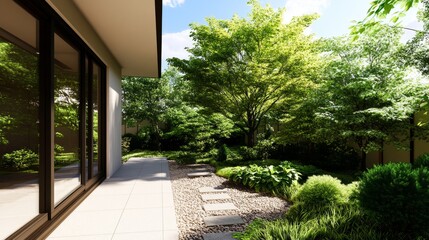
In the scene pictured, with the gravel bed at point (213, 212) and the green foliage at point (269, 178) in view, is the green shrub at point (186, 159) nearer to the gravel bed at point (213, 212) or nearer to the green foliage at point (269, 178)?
the gravel bed at point (213, 212)

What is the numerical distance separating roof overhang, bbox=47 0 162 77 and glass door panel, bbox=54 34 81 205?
827mm

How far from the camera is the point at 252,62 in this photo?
873cm

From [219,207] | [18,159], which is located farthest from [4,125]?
[219,207]

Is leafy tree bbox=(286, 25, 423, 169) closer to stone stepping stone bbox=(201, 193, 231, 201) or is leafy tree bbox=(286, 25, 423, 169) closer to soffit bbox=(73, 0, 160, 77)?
stone stepping stone bbox=(201, 193, 231, 201)

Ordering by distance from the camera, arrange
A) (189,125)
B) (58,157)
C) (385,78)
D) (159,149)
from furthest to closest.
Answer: (159,149)
(189,125)
(385,78)
(58,157)

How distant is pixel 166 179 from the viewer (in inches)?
287

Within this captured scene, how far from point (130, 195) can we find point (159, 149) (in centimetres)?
1137

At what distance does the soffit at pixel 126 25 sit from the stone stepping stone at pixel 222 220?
3577mm

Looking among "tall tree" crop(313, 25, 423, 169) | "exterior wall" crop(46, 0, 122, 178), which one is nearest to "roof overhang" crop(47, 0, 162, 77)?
"exterior wall" crop(46, 0, 122, 178)

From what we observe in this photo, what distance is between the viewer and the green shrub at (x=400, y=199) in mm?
2949

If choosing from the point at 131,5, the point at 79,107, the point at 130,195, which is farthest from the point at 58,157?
the point at 131,5

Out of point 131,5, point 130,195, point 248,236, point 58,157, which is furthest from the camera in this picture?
point 130,195

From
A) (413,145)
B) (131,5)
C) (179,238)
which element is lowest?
(179,238)

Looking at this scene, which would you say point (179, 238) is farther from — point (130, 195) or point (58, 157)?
point (58, 157)
